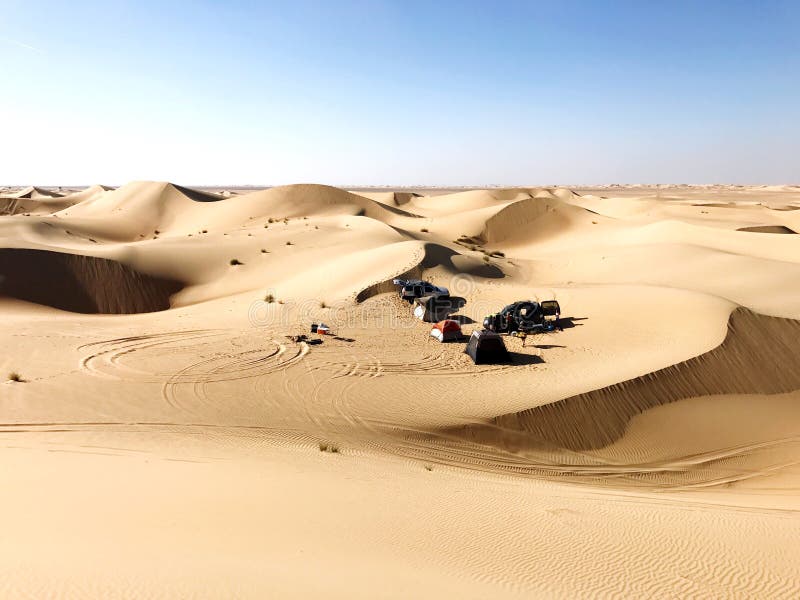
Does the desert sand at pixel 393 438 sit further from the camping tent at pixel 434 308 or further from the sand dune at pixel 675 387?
the camping tent at pixel 434 308

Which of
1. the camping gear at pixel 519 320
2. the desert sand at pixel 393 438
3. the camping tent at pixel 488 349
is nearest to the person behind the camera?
the desert sand at pixel 393 438

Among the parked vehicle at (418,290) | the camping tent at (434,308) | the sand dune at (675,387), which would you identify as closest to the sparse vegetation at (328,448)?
the sand dune at (675,387)

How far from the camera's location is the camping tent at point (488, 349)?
50.7 feet

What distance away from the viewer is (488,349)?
15523mm

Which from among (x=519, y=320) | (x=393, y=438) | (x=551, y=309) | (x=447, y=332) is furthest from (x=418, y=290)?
(x=393, y=438)

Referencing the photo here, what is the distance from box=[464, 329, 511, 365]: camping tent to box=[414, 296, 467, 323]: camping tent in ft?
14.9

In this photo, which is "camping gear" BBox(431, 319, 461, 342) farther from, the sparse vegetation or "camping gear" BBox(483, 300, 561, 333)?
the sparse vegetation

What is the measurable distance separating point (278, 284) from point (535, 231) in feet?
104

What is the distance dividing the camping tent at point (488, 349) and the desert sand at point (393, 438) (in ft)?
1.50

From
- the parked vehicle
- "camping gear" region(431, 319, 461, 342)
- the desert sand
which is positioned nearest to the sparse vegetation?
the desert sand

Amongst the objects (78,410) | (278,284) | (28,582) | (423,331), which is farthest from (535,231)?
(28,582)

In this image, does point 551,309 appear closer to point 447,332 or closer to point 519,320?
point 519,320

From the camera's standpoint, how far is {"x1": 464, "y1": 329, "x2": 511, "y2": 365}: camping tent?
1546 centimetres

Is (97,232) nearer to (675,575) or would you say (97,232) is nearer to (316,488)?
(316,488)
